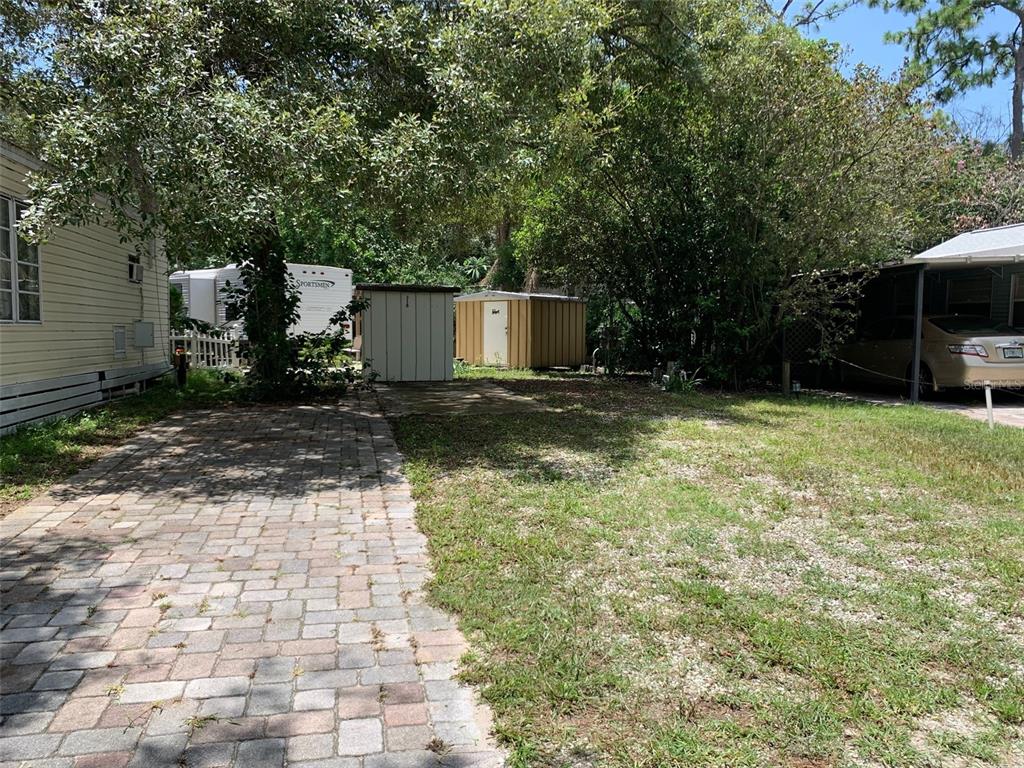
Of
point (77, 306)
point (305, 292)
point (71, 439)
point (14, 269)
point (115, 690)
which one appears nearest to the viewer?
point (115, 690)

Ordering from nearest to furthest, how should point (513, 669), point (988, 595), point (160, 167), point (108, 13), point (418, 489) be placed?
point (513, 669) < point (988, 595) < point (418, 489) < point (160, 167) < point (108, 13)

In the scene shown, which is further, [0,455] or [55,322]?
[55,322]

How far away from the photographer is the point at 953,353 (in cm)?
1067

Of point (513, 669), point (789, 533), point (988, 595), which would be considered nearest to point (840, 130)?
point (789, 533)

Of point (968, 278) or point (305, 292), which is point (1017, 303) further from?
point (305, 292)

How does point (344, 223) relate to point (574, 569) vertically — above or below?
above

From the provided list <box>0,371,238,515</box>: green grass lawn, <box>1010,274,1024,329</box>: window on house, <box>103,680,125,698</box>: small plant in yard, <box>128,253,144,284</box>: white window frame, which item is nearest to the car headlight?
<box>1010,274,1024,329</box>: window on house

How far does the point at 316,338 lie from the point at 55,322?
3.61 metres

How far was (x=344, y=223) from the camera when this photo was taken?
810 centimetres

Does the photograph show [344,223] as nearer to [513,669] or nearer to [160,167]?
[160,167]

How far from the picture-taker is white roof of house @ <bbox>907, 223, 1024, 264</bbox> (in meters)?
10.2

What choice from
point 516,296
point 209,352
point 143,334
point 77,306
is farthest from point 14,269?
point 516,296

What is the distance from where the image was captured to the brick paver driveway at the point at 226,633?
2.37m

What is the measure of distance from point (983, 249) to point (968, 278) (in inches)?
91.0
